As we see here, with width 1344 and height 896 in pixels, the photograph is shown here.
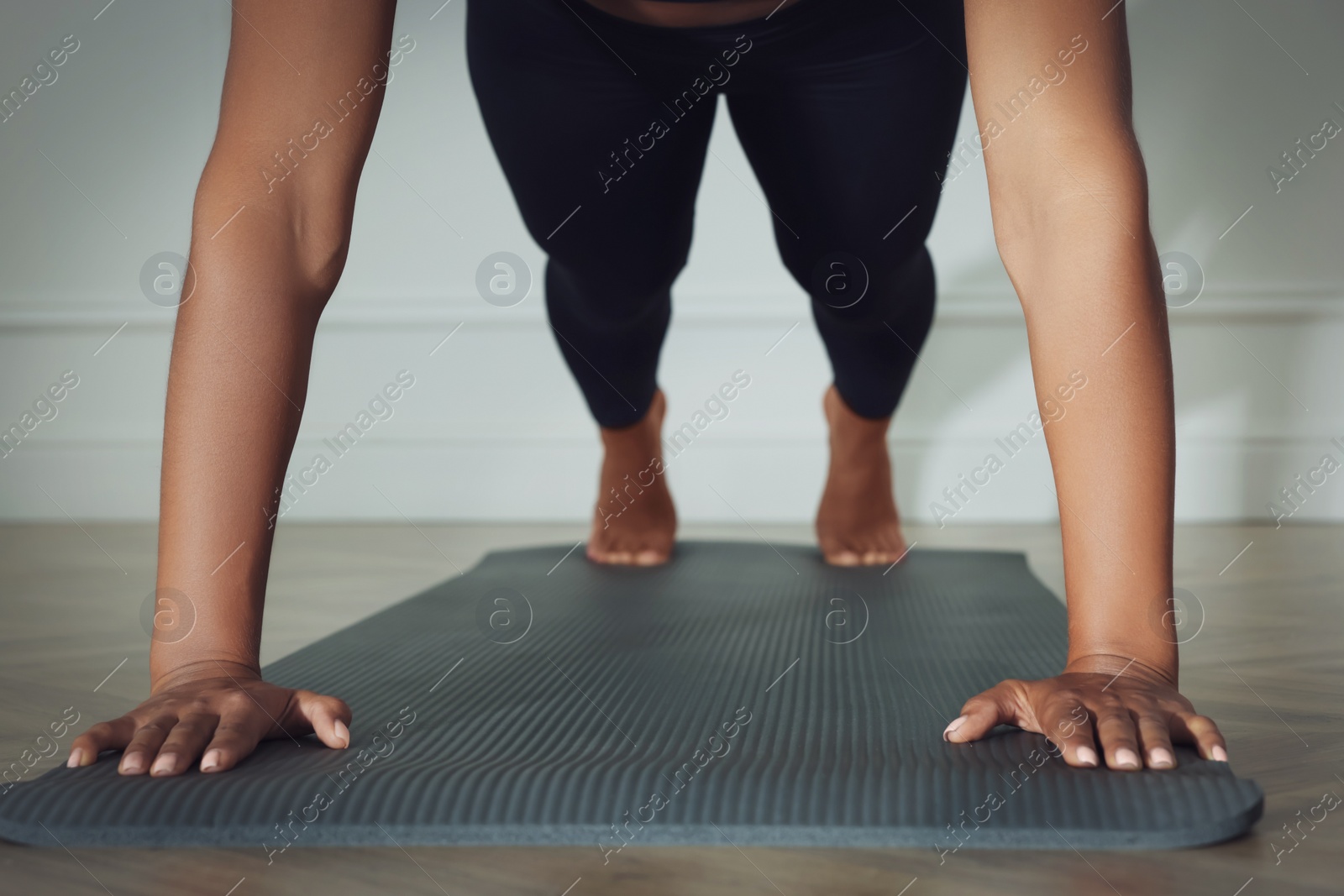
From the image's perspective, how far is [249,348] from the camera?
2.04ft

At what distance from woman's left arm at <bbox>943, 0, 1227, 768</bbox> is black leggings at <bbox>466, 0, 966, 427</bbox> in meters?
0.41

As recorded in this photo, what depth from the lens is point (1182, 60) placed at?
1.99 metres

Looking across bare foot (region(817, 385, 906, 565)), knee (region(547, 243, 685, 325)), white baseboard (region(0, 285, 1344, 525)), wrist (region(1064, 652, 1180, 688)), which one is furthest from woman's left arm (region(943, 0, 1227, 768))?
white baseboard (region(0, 285, 1344, 525))

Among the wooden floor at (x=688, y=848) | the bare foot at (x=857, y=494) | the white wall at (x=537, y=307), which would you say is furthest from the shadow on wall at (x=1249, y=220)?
the bare foot at (x=857, y=494)

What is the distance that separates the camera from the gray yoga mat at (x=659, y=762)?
1.58ft

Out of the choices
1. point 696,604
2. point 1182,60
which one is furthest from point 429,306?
point 1182,60

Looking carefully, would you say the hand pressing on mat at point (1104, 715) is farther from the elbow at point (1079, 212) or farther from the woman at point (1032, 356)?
the elbow at point (1079, 212)

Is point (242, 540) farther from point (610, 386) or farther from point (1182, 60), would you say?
point (1182, 60)

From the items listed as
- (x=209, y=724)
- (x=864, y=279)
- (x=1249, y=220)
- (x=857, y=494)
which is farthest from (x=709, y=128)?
(x=1249, y=220)

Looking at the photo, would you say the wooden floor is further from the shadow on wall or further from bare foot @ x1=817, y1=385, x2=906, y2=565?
the shadow on wall

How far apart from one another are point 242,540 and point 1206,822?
0.48 metres

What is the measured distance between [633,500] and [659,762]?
3.14 feet

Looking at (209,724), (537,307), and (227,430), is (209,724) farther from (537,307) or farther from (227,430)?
(537,307)

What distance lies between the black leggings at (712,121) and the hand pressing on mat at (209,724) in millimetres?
641
